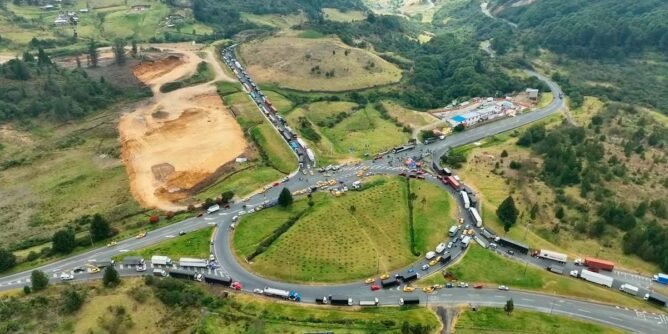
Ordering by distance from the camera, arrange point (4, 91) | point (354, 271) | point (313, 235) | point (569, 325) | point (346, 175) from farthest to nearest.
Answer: point (4, 91)
point (346, 175)
point (313, 235)
point (354, 271)
point (569, 325)

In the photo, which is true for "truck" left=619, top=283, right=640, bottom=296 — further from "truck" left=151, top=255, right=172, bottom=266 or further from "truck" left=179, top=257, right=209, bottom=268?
"truck" left=151, top=255, right=172, bottom=266

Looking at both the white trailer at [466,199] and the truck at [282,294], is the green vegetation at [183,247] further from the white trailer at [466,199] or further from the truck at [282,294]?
the white trailer at [466,199]

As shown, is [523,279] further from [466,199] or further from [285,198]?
[285,198]

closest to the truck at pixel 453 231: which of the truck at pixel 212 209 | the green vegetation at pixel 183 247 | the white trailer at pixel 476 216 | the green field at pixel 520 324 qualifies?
the white trailer at pixel 476 216

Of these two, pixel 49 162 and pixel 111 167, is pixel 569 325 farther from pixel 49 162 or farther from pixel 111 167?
pixel 49 162

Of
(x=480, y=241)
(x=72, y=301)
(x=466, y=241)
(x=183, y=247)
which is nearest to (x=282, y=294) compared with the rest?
(x=183, y=247)

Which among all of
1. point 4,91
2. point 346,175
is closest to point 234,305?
point 346,175
